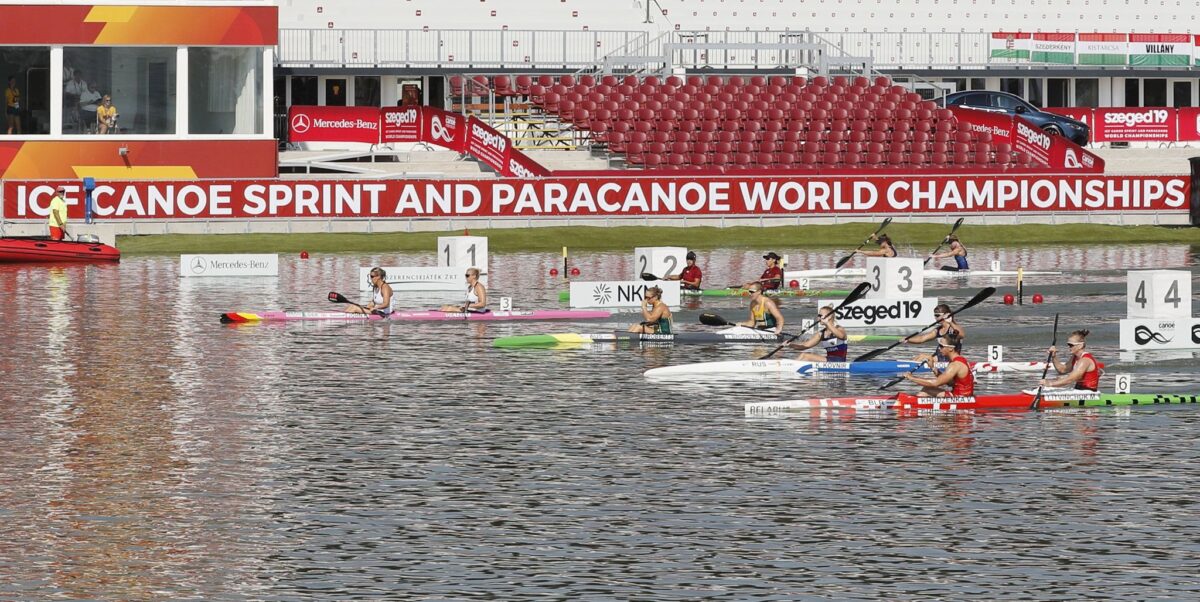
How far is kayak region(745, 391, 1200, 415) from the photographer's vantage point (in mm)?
25969

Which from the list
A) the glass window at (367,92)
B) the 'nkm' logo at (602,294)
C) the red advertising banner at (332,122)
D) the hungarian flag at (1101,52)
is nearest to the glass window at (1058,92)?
the hungarian flag at (1101,52)

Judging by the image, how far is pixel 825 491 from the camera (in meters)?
20.5

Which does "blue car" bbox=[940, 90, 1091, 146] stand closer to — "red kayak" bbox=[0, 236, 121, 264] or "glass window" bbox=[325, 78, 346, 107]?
"glass window" bbox=[325, 78, 346, 107]

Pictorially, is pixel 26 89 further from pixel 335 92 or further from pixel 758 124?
pixel 758 124

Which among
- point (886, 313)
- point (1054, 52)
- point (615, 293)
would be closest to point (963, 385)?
point (886, 313)

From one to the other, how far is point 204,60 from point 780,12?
84.2 ft

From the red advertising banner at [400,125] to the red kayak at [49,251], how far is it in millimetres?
17556

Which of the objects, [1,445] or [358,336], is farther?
[358,336]

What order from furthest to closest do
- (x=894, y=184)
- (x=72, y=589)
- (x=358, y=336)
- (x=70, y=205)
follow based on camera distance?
(x=894, y=184) → (x=70, y=205) → (x=358, y=336) → (x=72, y=589)

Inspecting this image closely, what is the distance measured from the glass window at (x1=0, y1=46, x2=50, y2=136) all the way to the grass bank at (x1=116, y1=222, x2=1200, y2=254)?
793 centimetres

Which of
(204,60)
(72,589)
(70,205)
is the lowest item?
(72,589)

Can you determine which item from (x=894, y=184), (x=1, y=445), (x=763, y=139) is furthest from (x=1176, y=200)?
(x=1, y=445)

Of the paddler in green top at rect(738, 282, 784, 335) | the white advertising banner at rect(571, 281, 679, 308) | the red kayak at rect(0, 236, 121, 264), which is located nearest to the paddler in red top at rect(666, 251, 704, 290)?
the white advertising banner at rect(571, 281, 679, 308)

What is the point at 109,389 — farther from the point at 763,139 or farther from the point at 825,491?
the point at 763,139
